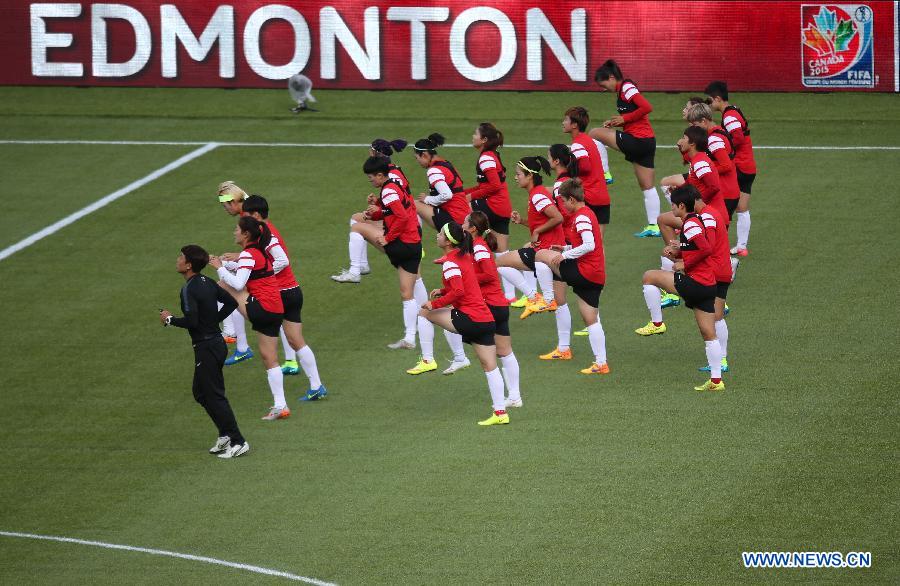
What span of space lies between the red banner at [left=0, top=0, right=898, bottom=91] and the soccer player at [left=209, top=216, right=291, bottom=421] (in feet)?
50.5

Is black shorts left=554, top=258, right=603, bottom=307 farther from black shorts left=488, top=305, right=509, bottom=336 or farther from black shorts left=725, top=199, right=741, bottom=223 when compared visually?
black shorts left=725, top=199, right=741, bottom=223

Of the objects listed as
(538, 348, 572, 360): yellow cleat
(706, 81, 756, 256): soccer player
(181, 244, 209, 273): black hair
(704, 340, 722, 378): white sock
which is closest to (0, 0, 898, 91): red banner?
(706, 81, 756, 256): soccer player

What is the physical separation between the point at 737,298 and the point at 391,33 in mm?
13450

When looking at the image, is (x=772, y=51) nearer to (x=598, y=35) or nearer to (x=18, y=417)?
(x=598, y=35)

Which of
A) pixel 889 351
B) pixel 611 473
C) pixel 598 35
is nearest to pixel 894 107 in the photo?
pixel 598 35

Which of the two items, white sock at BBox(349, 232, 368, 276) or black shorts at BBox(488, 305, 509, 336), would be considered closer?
black shorts at BBox(488, 305, 509, 336)

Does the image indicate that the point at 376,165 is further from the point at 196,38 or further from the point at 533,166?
the point at 196,38

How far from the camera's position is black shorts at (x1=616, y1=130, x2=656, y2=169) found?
21266mm

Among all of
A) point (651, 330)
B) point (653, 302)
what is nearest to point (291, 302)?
point (653, 302)

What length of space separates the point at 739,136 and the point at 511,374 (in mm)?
6676

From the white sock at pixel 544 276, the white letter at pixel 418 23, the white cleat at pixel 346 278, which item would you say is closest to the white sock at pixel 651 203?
the white sock at pixel 544 276

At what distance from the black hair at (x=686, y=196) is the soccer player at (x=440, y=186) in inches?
141

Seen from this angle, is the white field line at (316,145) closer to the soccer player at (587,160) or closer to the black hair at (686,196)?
the soccer player at (587,160)

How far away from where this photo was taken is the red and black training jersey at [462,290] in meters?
15.3
